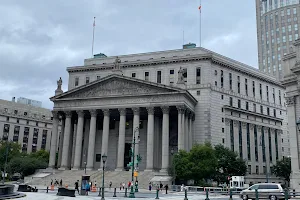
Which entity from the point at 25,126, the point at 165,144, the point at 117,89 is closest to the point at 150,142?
the point at 165,144

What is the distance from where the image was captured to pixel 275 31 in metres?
128

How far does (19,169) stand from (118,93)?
28.2 meters

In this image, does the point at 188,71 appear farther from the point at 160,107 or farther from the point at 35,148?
the point at 35,148

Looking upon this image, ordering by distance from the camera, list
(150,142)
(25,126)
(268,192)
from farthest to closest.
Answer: (25,126)
(150,142)
(268,192)

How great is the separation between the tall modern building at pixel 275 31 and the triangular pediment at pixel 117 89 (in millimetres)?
72284

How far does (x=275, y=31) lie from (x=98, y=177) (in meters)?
93.7

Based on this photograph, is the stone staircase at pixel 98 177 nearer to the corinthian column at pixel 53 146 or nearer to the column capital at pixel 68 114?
the corinthian column at pixel 53 146

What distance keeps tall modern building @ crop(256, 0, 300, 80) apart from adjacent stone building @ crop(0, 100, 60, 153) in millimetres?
84996

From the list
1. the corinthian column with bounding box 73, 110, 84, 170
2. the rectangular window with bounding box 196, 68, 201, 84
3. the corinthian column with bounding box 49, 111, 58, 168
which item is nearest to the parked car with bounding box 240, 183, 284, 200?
the corinthian column with bounding box 73, 110, 84, 170

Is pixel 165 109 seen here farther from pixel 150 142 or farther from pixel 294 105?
pixel 294 105

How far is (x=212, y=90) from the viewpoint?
79875 mm

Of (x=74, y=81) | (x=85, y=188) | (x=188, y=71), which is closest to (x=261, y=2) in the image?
(x=188, y=71)

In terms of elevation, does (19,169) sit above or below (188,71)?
below

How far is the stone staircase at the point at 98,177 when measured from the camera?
202 ft
